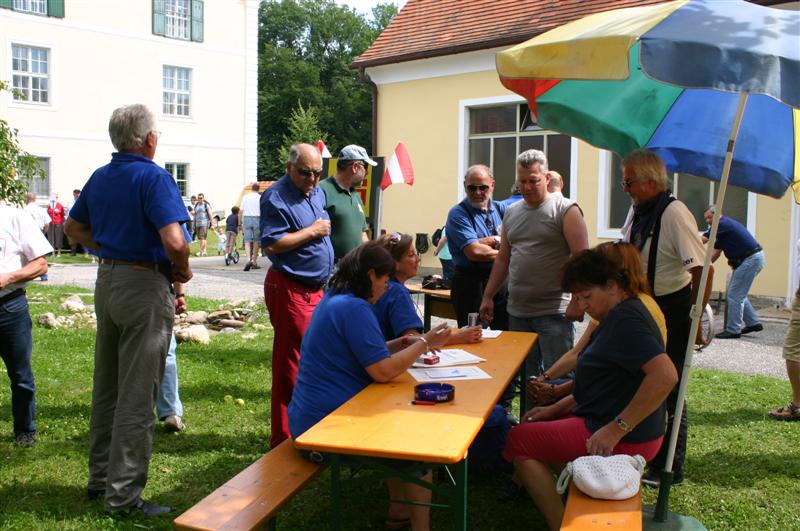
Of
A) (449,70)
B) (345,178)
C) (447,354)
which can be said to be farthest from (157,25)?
(447,354)

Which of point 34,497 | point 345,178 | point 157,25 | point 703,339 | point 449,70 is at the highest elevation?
point 157,25

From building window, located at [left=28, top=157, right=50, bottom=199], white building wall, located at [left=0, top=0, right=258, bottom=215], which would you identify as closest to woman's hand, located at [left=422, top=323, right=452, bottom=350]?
white building wall, located at [left=0, top=0, right=258, bottom=215]

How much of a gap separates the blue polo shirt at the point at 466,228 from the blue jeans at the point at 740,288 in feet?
15.9

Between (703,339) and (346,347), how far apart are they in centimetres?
208

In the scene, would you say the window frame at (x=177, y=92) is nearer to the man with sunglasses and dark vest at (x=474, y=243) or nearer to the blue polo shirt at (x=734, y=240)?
the blue polo shirt at (x=734, y=240)

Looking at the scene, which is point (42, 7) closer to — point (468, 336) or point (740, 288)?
point (740, 288)

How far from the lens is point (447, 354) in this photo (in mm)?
4164

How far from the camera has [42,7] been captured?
24562 mm

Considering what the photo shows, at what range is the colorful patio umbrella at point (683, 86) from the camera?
2.78 m

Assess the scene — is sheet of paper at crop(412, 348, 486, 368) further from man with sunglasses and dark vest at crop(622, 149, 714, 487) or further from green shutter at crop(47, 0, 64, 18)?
green shutter at crop(47, 0, 64, 18)

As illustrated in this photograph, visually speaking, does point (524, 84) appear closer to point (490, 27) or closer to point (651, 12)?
point (651, 12)

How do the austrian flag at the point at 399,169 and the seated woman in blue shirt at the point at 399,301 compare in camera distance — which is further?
the austrian flag at the point at 399,169

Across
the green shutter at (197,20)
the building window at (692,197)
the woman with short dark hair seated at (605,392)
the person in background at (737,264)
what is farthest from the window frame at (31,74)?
the woman with short dark hair seated at (605,392)

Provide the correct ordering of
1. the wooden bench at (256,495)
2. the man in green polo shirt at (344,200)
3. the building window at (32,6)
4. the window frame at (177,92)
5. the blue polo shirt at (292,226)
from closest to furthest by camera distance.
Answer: the wooden bench at (256,495) → the blue polo shirt at (292,226) → the man in green polo shirt at (344,200) → the building window at (32,6) → the window frame at (177,92)
